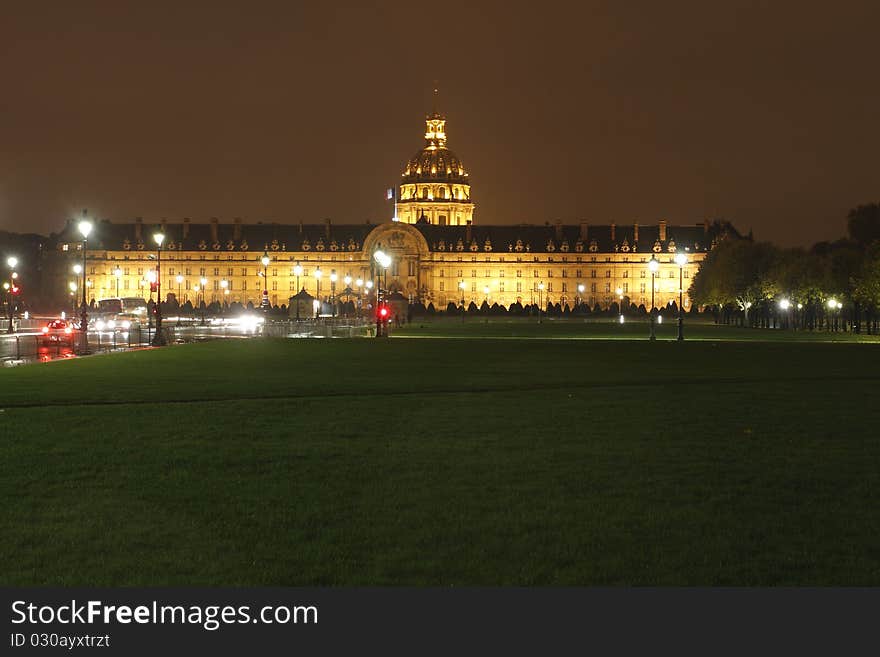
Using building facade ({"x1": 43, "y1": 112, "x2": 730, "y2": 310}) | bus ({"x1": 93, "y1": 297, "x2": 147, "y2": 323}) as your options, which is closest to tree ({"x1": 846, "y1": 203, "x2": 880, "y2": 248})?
bus ({"x1": 93, "y1": 297, "x2": 147, "y2": 323})

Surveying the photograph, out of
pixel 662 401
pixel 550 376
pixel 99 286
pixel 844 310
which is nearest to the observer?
pixel 662 401

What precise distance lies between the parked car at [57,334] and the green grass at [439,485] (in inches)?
1098

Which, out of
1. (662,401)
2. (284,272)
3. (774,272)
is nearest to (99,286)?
(284,272)

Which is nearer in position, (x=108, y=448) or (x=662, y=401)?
(x=108, y=448)

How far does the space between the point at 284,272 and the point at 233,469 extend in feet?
602

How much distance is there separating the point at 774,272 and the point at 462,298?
322ft

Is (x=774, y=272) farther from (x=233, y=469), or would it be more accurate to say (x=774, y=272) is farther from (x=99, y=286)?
(x=99, y=286)

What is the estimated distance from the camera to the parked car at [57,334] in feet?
171

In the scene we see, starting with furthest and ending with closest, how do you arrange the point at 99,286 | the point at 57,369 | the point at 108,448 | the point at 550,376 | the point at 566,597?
the point at 99,286 < the point at 57,369 < the point at 550,376 < the point at 108,448 < the point at 566,597

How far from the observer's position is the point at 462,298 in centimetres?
19638

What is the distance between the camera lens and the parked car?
5203 cm

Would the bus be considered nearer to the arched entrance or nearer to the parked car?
the parked car

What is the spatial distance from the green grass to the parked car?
27.9 meters

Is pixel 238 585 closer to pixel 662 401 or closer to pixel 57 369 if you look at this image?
pixel 662 401
